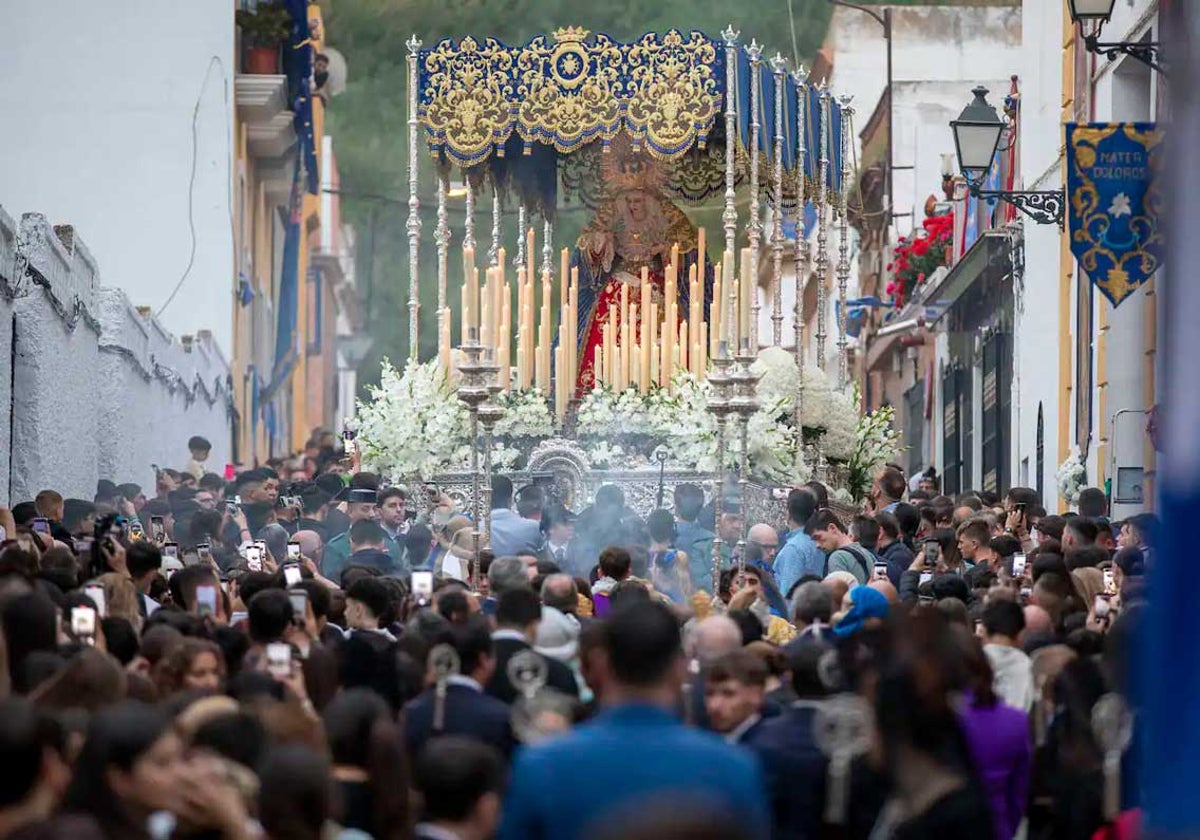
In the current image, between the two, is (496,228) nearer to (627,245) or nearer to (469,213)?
(627,245)

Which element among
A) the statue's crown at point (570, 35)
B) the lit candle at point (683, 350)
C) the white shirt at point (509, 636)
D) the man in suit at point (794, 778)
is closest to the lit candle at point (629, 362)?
the lit candle at point (683, 350)

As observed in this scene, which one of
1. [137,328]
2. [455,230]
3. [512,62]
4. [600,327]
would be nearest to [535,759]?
[512,62]

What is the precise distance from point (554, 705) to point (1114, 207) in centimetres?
944

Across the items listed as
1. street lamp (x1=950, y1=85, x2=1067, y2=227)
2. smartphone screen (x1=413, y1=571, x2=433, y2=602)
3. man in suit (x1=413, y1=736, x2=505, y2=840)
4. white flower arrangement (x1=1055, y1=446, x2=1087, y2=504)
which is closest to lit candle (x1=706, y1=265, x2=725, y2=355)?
street lamp (x1=950, y1=85, x2=1067, y2=227)

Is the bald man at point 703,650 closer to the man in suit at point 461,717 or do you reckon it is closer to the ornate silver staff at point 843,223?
the man in suit at point 461,717

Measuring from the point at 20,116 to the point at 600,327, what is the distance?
486 inches

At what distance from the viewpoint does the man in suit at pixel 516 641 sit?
8.31 metres

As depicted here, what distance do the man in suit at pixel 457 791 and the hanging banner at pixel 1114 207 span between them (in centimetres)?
1078

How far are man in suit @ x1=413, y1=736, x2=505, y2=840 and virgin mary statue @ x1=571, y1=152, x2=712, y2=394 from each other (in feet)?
53.1

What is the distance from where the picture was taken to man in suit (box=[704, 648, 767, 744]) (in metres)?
7.38

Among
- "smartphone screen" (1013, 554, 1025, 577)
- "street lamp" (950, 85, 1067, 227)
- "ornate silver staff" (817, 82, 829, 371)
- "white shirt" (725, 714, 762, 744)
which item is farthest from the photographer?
"ornate silver staff" (817, 82, 829, 371)

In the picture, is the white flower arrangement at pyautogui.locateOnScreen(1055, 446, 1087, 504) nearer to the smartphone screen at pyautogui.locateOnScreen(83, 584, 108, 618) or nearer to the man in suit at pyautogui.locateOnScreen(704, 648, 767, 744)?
the smartphone screen at pyautogui.locateOnScreen(83, 584, 108, 618)

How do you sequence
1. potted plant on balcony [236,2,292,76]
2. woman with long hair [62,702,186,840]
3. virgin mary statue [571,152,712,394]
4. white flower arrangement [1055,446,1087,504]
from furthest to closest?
potted plant on balcony [236,2,292,76] < virgin mary statue [571,152,712,394] < white flower arrangement [1055,446,1087,504] < woman with long hair [62,702,186,840]

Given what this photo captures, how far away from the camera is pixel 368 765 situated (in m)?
6.61
